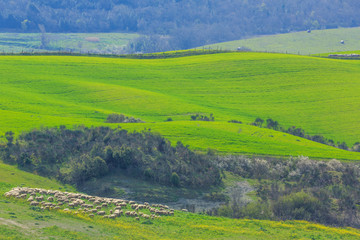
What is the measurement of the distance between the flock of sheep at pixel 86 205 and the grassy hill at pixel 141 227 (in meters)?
0.66

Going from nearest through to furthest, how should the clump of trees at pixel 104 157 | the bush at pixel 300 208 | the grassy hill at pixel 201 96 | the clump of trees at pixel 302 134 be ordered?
1. the bush at pixel 300 208
2. the clump of trees at pixel 104 157
3. the grassy hill at pixel 201 96
4. the clump of trees at pixel 302 134

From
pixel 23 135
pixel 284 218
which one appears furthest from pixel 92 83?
pixel 284 218

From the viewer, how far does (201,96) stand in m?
98.7

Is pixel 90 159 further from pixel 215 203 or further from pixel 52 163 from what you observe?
pixel 215 203

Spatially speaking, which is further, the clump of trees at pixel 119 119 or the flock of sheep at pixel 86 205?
the clump of trees at pixel 119 119

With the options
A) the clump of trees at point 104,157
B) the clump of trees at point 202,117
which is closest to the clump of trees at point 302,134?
the clump of trees at point 202,117

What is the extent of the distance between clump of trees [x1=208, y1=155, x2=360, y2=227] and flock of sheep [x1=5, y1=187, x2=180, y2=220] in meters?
6.75

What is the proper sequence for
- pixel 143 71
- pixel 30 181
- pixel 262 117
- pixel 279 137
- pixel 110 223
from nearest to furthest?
1. pixel 110 223
2. pixel 30 181
3. pixel 279 137
4. pixel 262 117
5. pixel 143 71

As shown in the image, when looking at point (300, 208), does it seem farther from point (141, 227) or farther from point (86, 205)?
point (86, 205)

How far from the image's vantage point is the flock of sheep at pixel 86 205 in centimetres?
3625

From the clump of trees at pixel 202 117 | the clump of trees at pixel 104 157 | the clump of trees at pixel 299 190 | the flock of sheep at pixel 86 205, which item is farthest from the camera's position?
the clump of trees at pixel 202 117

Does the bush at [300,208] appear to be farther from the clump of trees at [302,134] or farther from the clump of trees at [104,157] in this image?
the clump of trees at [302,134]

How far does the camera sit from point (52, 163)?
5175cm

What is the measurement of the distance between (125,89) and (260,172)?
46.2 metres
